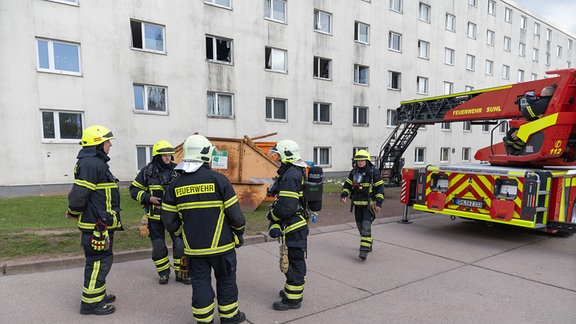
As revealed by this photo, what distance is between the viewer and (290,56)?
16.5 metres

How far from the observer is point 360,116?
19.6 metres

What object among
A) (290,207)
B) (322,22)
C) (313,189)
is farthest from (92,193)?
(322,22)

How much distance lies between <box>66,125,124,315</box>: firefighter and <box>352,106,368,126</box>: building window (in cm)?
1670

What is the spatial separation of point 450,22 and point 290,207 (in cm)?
2533

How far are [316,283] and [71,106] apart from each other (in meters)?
11.3

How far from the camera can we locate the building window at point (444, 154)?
79.8 feet

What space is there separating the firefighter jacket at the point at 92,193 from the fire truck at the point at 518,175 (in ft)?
19.2

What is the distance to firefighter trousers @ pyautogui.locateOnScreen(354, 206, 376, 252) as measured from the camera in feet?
17.6

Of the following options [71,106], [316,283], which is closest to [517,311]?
[316,283]

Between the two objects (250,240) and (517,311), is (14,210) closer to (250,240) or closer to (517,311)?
(250,240)

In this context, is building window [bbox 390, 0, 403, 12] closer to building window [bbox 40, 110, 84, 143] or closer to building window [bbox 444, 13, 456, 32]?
building window [bbox 444, 13, 456, 32]

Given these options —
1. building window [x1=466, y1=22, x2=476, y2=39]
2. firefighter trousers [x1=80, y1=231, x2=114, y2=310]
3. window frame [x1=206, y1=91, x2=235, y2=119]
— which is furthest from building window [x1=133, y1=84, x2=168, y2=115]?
building window [x1=466, y1=22, x2=476, y2=39]

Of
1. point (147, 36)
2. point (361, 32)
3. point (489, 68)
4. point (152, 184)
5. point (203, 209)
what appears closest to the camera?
point (203, 209)

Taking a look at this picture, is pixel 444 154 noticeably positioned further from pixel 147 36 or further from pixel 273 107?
pixel 147 36
